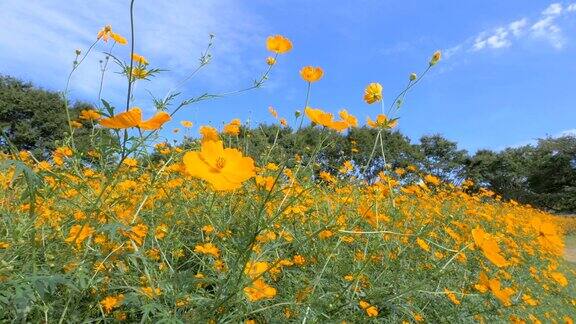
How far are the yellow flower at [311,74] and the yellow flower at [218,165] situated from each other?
0.42 metres

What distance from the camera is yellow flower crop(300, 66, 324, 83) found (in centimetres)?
138

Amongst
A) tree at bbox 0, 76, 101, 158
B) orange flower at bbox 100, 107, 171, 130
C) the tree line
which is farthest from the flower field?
tree at bbox 0, 76, 101, 158

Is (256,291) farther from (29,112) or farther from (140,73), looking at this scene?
(29,112)

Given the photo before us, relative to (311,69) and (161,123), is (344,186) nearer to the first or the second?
(311,69)

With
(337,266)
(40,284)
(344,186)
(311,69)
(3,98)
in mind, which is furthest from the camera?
(3,98)

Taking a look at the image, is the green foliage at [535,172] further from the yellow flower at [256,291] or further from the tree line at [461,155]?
the yellow flower at [256,291]

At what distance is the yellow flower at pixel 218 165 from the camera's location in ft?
3.16

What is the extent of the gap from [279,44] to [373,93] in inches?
19.9

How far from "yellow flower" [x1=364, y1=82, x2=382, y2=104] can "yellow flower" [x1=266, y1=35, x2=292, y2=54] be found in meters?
0.47

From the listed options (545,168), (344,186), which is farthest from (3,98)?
(545,168)

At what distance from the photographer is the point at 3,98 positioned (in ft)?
64.0

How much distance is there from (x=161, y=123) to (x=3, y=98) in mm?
21978

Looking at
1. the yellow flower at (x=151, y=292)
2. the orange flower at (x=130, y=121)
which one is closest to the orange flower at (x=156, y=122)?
the orange flower at (x=130, y=121)

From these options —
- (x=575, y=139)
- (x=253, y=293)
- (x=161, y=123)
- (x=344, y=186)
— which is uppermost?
(x=575, y=139)
